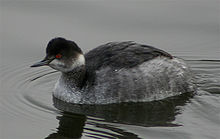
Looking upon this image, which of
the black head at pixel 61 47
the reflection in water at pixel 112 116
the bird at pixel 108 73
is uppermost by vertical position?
the black head at pixel 61 47

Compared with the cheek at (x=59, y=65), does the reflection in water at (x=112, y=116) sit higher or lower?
lower

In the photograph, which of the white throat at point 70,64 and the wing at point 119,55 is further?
the wing at point 119,55

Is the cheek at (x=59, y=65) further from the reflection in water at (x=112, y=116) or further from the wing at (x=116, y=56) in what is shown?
the reflection in water at (x=112, y=116)

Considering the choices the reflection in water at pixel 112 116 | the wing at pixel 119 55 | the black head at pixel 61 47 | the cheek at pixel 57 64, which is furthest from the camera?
the wing at pixel 119 55

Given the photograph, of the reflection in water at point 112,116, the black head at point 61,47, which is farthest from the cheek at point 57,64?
the reflection in water at point 112,116

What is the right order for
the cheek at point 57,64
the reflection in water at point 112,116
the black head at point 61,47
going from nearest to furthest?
the reflection in water at point 112,116 → the black head at point 61,47 → the cheek at point 57,64

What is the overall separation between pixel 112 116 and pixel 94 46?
339 cm

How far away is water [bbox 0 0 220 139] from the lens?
10.9 metres

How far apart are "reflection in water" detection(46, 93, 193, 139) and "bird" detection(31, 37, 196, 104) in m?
0.18

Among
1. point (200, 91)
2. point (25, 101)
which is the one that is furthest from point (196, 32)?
point (25, 101)

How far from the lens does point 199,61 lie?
14.0m

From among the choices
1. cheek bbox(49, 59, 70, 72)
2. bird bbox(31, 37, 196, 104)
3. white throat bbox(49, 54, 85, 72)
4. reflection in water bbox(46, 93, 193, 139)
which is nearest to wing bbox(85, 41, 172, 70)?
bird bbox(31, 37, 196, 104)

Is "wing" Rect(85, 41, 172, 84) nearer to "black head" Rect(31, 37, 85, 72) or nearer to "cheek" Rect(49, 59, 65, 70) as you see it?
"black head" Rect(31, 37, 85, 72)

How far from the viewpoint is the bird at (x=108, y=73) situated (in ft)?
38.8
